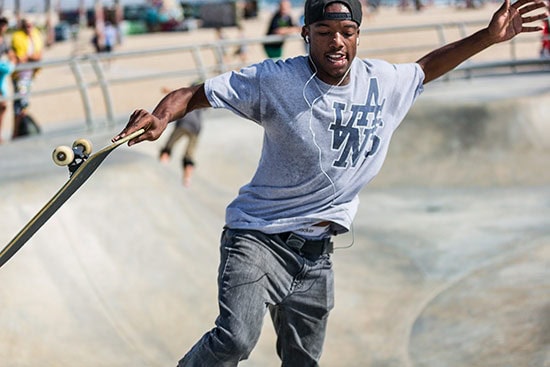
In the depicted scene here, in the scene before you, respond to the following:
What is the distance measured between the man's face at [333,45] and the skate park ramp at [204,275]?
0.87 meters

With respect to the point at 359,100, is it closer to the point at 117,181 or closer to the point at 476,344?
the point at 476,344

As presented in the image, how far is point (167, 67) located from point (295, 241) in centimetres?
2580

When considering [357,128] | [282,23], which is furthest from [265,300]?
[282,23]

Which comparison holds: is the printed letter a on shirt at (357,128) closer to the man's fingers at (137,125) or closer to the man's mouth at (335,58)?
the man's mouth at (335,58)

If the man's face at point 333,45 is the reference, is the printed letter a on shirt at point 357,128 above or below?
below

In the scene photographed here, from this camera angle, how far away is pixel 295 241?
3656mm

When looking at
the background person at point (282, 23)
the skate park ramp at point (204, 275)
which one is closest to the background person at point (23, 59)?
the skate park ramp at point (204, 275)

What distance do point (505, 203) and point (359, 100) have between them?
579 centimetres

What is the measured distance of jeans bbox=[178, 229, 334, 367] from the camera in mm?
3432

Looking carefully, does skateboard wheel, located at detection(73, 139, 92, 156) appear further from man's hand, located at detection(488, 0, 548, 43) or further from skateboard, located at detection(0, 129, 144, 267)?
man's hand, located at detection(488, 0, 548, 43)

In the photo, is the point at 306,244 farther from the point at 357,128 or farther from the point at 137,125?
the point at 137,125

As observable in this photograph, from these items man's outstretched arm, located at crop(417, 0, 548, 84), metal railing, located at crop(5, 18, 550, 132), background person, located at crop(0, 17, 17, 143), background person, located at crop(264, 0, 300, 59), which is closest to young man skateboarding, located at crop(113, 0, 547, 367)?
man's outstretched arm, located at crop(417, 0, 548, 84)

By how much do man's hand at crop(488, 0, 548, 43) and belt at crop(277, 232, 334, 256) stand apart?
1.18m

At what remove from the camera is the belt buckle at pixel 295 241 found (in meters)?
3.64
